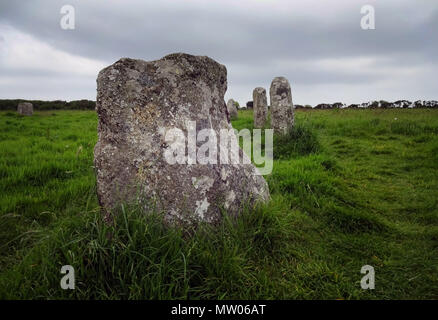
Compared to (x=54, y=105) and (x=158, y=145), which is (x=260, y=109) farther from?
(x=54, y=105)

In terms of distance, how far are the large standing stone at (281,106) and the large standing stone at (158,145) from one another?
6192mm

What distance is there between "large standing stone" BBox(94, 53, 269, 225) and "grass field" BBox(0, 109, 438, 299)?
230 mm

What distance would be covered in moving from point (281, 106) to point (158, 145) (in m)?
6.90

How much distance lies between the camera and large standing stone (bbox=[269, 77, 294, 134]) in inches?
353

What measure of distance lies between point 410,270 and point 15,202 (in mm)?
4748

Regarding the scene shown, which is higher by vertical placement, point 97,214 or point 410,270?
point 97,214

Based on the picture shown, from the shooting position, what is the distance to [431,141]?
777 cm

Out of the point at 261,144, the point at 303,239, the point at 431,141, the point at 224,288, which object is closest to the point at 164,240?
the point at 224,288

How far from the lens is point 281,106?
9000mm

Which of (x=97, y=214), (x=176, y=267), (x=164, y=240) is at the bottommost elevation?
(x=176, y=267)

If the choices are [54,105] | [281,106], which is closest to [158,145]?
[281,106]

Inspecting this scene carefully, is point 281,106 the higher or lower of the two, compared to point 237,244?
higher

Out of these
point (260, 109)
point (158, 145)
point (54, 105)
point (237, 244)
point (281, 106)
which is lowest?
point (237, 244)
